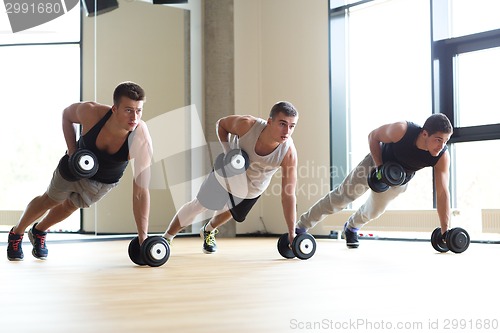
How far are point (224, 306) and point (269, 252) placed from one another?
247 centimetres

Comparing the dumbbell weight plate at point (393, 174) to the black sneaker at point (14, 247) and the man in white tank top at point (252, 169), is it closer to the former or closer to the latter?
the man in white tank top at point (252, 169)

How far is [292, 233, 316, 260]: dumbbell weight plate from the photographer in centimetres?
348

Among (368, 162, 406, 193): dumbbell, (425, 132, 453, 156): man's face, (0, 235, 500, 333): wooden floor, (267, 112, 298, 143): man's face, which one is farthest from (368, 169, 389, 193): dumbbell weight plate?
(267, 112, 298, 143): man's face

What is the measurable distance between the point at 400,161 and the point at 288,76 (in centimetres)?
289

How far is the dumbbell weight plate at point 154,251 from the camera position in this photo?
3035 millimetres

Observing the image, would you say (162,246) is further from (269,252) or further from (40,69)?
(40,69)

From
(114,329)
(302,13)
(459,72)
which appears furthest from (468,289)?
(302,13)

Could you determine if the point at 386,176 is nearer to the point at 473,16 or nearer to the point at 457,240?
the point at 457,240

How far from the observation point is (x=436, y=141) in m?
3.77

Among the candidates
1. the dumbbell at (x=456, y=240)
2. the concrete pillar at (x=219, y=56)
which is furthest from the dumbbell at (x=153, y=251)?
the concrete pillar at (x=219, y=56)

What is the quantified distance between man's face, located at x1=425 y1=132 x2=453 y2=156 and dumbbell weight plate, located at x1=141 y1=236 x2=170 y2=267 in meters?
1.72

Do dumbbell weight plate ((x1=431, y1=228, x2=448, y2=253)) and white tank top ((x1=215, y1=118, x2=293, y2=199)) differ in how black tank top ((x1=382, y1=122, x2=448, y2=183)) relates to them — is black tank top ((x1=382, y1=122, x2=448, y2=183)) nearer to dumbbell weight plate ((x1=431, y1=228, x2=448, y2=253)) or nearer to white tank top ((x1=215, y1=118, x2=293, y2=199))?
dumbbell weight plate ((x1=431, y1=228, x2=448, y2=253))

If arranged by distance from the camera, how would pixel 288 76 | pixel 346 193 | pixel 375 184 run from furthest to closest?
pixel 288 76 < pixel 346 193 < pixel 375 184

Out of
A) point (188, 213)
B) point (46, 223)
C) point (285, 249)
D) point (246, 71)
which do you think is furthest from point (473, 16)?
point (46, 223)
